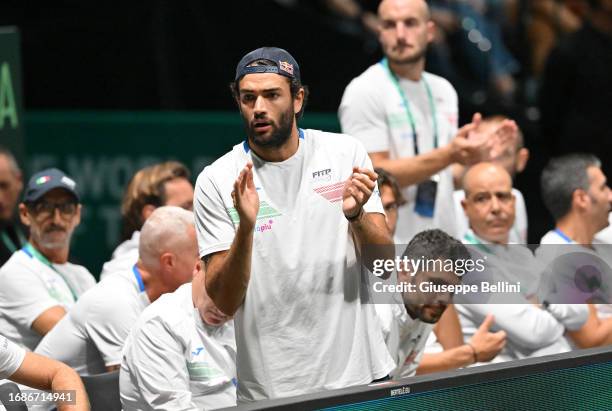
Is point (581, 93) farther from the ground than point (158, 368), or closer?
farther from the ground

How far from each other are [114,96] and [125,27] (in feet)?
1.78

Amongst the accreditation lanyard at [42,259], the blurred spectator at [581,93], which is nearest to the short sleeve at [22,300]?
the accreditation lanyard at [42,259]

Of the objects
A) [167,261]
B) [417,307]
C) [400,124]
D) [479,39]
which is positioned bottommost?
[417,307]

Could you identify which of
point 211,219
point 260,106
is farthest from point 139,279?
point 260,106

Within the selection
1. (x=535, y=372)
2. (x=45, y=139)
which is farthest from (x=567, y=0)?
(x=535, y=372)

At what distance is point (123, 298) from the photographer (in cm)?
496

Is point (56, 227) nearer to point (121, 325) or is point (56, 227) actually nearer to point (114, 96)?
point (121, 325)

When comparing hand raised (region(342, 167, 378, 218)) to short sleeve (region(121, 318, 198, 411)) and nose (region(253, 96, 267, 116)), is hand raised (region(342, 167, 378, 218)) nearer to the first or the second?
nose (region(253, 96, 267, 116))

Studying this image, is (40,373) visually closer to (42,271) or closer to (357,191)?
(357,191)

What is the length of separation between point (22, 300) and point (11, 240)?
3.81 feet

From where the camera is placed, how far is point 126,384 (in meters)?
4.38

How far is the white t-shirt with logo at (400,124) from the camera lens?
5.96 metres

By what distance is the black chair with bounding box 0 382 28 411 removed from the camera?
12.9 ft

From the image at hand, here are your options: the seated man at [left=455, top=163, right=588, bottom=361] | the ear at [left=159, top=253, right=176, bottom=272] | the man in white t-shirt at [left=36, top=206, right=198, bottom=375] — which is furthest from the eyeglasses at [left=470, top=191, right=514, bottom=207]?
the ear at [left=159, top=253, right=176, bottom=272]
